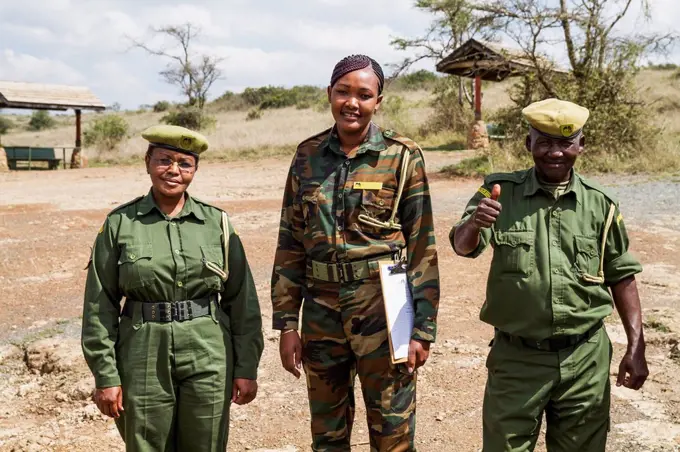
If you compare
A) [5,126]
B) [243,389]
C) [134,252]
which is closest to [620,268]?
[243,389]

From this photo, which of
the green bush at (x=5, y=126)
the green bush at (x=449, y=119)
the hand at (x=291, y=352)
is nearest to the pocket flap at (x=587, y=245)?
the hand at (x=291, y=352)

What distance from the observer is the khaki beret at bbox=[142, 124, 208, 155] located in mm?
2428

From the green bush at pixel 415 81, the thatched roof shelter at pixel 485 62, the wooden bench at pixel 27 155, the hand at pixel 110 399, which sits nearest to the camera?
the hand at pixel 110 399

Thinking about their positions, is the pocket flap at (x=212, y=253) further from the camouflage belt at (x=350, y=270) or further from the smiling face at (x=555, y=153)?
the smiling face at (x=555, y=153)

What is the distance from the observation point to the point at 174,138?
2.43 metres

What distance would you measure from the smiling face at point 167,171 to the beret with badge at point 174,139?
0.02 metres

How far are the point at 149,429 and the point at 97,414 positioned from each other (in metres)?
1.79

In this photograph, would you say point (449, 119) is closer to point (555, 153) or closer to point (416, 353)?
point (555, 153)

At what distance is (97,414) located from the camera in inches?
156

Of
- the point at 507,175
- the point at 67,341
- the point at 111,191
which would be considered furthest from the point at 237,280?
the point at 111,191

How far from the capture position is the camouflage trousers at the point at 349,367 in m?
2.44

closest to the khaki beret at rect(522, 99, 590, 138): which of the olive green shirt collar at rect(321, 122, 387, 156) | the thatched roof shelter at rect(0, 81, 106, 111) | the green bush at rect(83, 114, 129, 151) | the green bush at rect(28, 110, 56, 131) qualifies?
the olive green shirt collar at rect(321, 122, 387, 156)

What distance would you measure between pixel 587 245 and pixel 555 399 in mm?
547

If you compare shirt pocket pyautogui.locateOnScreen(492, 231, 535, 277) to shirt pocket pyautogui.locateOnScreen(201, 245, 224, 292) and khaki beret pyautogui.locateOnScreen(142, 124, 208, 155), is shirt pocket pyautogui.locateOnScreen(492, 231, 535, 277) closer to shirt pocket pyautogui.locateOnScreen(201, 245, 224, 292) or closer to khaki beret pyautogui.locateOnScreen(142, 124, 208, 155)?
shirt pocket pyautogui.locateOnScreen(201, 245, 224, 292)
